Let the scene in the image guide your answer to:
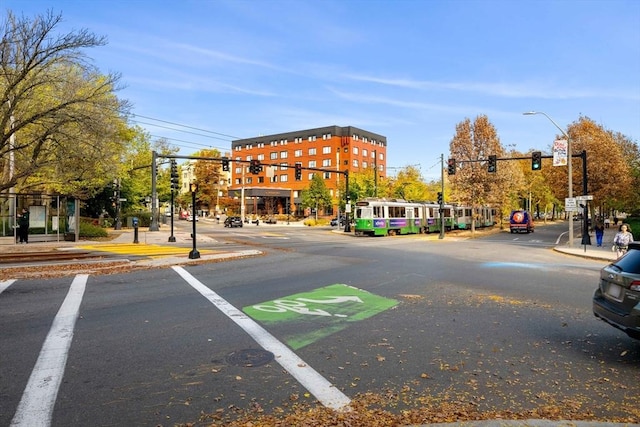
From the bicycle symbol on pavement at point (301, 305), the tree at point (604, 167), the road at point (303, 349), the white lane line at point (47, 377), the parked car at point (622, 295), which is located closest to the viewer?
the white lane line at point (47, 377)

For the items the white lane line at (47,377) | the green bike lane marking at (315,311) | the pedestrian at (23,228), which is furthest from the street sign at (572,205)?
the pedestrian at (23,228)

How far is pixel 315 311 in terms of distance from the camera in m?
8.27

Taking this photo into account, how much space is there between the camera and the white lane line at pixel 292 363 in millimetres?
4375

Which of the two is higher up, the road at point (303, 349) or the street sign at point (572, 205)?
the street sign at point (572, 205)

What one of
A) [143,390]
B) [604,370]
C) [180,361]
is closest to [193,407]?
[143,390]

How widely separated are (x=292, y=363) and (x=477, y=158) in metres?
43.6

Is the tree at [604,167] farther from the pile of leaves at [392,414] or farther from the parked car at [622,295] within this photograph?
the pile of leaves at [392,414]

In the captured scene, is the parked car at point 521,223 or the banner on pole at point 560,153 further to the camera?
the parked car at point 521,223

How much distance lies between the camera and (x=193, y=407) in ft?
13.6

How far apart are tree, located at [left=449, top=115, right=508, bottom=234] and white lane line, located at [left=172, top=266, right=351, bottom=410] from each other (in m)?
40.1

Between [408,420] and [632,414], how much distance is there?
2.04 metres

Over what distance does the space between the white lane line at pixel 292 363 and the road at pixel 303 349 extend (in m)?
0.03

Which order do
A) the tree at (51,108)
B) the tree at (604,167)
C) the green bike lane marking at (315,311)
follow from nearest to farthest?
1. the green bike lane marking at (315,311)
2. the tree at (51,108)
3. the tree at (604,167)

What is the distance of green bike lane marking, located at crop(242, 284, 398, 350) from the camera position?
684 centimetres
